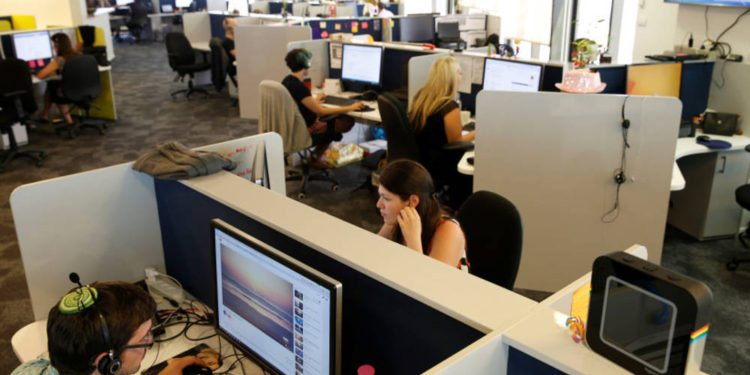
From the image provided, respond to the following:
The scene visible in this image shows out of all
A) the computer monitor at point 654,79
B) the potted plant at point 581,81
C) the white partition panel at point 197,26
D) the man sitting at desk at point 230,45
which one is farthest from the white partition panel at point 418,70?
the white partition panel at point 197,26

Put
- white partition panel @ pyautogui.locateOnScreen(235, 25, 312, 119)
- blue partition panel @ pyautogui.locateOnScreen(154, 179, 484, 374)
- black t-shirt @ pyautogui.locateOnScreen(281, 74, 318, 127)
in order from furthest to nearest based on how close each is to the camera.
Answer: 1. white partition panel @ pyautogui.locateOnScreen(235, 25, 312, 119)
2. black t-shirt @ pyautogui.locateOnScreen(281, 74, 318, 127)
3. blue partition panel @ pyautogui.locateOnScreen(154, 179, 484, 374)

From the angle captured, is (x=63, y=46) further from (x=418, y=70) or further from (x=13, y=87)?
(x=418, y=70)

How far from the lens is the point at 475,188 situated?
10.6ft

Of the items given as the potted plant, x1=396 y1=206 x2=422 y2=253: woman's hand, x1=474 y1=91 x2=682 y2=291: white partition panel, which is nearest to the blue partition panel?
x1=396 y1=206 x2=422 y2=253: woman's hand

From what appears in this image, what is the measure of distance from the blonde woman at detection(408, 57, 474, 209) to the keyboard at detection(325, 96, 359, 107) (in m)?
1.18

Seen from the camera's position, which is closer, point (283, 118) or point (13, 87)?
point (283, 118)

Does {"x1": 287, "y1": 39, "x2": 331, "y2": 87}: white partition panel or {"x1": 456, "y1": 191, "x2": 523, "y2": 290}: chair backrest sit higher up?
{"x1": 287, "y1": 39, "x2": 331, "y2": 87}: white partition panel

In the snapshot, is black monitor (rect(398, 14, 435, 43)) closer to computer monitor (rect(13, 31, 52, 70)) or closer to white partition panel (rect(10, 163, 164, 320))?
computer monitor (rect(13, 31, 52, 70))

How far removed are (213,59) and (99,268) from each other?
5.93 metres

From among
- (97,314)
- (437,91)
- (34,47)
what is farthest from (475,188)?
(34,47)

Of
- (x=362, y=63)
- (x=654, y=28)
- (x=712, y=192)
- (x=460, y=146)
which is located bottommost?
(x=712, y=192)

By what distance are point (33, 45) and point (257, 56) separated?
95.1 inches

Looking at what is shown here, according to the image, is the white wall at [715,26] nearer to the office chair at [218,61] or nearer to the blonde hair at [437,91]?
the blonde hair at [437,91]

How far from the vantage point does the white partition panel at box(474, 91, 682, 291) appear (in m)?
2.82
